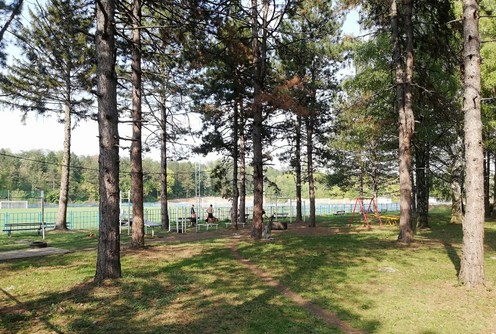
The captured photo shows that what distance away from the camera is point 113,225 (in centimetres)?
723

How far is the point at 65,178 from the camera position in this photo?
2038 cm

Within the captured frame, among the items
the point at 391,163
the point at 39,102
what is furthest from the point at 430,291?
the point at 391,163

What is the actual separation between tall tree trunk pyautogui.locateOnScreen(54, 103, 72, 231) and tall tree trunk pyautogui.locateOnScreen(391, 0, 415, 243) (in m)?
16.4

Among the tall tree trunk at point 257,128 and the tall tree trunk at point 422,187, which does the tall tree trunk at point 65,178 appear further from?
the tall tree trunk at point 422,187

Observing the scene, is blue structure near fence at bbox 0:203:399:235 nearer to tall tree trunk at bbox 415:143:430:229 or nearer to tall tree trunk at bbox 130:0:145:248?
tall tree trunk at bbox 130:0:145:248

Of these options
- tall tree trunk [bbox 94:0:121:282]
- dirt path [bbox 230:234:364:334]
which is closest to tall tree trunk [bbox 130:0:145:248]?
tall tree trunk [bbox 94:0:121:282]

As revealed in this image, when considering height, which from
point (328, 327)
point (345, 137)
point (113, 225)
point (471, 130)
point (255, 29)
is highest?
point (255, 29)

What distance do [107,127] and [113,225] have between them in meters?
1.88

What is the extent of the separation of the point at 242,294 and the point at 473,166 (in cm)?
484

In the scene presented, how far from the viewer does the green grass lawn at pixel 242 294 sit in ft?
16.9

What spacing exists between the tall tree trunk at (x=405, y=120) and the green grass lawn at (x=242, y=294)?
181 cm

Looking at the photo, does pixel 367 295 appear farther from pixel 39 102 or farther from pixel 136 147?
pixel 39 102

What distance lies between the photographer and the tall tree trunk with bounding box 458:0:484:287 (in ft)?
22.7

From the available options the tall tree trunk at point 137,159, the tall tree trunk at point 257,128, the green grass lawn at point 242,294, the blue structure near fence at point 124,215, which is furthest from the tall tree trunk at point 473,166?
the blue structure near fence at point 124,215
